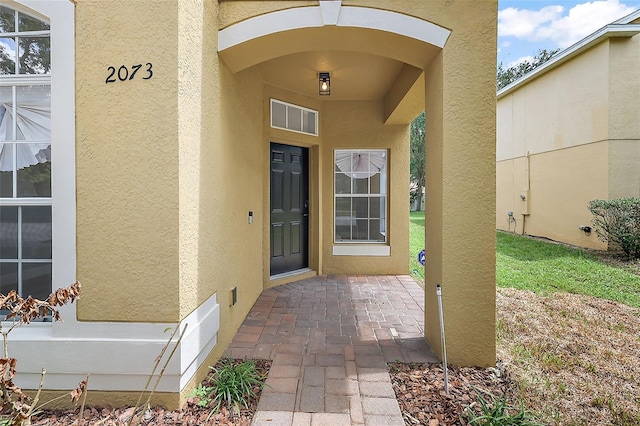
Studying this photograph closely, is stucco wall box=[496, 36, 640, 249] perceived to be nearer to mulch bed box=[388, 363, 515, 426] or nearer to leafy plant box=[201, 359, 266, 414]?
mulch bed box=[388, 363, 515, 426]

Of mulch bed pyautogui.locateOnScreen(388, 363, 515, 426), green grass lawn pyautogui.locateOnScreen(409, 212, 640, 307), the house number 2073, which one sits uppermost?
the house number 2073

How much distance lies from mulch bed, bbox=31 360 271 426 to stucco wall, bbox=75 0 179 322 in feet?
2.21

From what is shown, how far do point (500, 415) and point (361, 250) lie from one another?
4199 mm

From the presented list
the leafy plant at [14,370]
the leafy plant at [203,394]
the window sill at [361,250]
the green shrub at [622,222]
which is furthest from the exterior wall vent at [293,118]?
the green shrub at [622,222]

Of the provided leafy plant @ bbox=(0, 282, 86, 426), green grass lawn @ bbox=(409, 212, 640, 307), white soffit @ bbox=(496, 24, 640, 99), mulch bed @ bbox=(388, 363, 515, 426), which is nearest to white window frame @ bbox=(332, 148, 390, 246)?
green grass lawn @ bbox=(409, 212, 640, 307)

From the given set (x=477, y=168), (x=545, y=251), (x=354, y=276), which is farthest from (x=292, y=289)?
(x=545, y=251)

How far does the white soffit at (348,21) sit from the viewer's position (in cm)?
286

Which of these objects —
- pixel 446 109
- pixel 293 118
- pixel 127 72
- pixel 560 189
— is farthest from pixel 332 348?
pixel 560 189

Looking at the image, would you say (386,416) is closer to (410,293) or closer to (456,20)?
(410,293)

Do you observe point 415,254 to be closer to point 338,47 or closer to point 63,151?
point 338,47

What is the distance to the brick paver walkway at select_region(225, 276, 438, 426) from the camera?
232 cm

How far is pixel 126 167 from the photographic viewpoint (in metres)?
2.31

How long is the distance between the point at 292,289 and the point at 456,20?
4.22 m

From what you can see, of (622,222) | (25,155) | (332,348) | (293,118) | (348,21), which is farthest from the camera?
(622,222)
